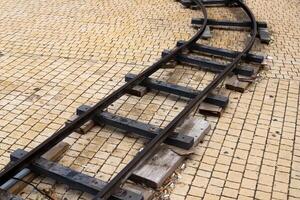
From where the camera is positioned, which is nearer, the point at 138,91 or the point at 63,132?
the point at 63,132

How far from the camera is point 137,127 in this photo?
5.56 meters

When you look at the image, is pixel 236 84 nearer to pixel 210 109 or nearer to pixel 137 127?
pixel 210 109

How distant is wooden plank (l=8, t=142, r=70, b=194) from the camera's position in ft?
15.2

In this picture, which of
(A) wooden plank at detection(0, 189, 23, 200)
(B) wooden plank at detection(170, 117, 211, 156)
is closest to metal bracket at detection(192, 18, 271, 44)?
(B) wooden plank at detection(170, 117, 211, 156)

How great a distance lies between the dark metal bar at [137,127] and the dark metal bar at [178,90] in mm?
1168

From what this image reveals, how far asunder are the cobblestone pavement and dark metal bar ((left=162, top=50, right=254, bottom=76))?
0.60ft

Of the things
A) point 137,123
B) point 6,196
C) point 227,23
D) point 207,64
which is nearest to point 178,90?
point 137,123

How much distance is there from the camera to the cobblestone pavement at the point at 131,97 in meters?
5.04

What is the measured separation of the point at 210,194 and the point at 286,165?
3.68 feet

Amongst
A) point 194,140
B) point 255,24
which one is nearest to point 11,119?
point 194,140

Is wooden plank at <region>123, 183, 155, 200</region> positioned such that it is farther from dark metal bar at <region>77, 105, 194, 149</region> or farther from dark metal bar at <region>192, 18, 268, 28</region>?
dark metal bar at <region>192, 18, 268, 28</region>

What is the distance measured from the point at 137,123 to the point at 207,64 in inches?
101

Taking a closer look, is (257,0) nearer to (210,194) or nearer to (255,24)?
(255,24)

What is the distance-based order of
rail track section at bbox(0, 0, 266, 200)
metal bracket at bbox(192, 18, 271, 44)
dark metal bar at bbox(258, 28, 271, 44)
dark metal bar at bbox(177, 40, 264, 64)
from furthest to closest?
metal bracket at bbox(192, 18, 271, 44) → dark metal bar at bbox(258, 28, 271, 44) → dark metal bar at bbox(177, 40, 264, 64) → rail track section at bbox(0, 0, 266, 200)
